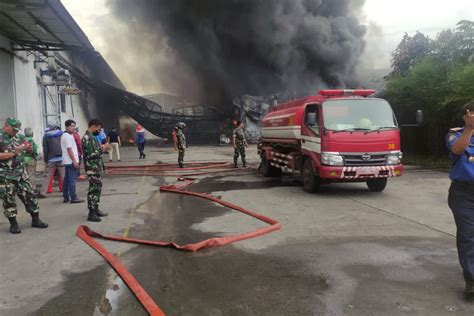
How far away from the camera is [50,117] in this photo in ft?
56.9

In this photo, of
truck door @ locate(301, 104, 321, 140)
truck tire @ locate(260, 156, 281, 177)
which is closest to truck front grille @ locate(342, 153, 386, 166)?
truck door @ locate(301, 104, 321, 140)

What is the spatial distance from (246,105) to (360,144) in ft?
74.7

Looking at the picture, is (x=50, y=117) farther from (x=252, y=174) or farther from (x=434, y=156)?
(x=434, y=156)

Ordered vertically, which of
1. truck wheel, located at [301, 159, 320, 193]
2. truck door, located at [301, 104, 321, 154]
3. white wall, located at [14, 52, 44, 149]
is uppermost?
white wall, located at [14, 52, 44, 149]

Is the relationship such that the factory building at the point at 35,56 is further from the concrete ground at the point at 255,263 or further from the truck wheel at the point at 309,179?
the truck wheel at the point at 309,179

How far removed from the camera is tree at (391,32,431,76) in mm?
20244

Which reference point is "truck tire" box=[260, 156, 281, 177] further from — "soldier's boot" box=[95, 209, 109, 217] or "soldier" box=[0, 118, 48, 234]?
"soldier" box=[0, 118, 48, 234]

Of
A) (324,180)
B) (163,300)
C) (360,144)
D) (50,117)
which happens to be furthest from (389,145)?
(50,117)

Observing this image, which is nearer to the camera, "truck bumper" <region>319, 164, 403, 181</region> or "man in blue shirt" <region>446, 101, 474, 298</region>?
"man in blue shirt" <region>446, 101, 474, 298</region>

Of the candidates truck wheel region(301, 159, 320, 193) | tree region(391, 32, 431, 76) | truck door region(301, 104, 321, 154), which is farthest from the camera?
tree region(391, 32, 431, 76)

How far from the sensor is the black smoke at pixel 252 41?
2683 cm

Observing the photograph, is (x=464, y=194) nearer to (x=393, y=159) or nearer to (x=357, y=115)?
(x=393, y=159)

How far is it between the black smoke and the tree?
492 cm

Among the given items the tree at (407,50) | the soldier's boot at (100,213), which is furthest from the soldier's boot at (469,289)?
the tree at (407,50)
